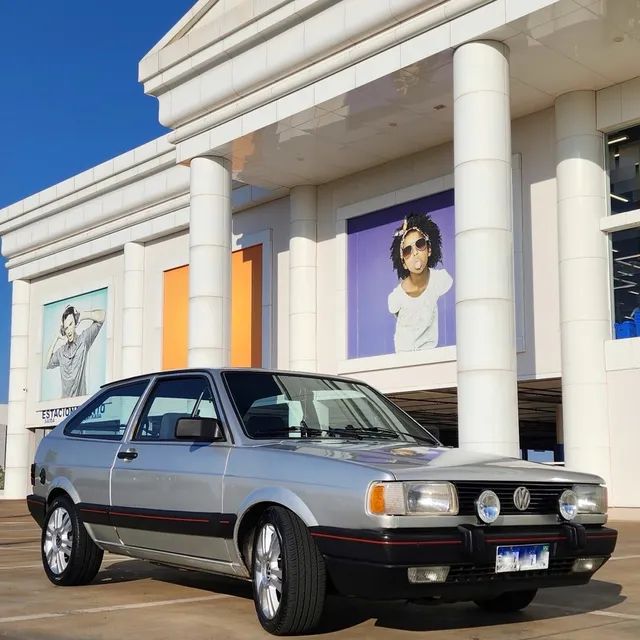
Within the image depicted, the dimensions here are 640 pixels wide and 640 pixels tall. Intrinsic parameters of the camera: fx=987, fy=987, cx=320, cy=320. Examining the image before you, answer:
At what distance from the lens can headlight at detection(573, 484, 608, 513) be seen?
5578mm

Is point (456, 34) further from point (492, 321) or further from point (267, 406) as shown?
point (267, 406)

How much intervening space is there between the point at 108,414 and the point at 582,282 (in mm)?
15152

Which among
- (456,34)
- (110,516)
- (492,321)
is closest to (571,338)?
(492,321)

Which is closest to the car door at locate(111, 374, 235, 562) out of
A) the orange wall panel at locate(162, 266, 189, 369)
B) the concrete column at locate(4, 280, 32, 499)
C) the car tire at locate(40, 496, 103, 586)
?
the car tire at locate(40, 496, 103, 586)

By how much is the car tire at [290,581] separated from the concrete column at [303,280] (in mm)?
22016

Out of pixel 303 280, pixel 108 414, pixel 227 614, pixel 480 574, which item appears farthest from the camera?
pixel 303 280

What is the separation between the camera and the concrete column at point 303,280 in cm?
2758

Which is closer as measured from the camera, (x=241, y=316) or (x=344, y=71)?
(x=344, y=71)

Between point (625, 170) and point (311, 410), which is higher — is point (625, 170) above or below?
above

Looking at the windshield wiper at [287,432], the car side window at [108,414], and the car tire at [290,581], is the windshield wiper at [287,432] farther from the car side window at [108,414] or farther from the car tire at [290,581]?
the car side window at [108,414]

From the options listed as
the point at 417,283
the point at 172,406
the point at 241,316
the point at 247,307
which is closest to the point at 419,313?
the point at 417,283

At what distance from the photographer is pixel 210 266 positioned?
24.5m

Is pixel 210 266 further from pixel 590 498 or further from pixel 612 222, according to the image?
pixel 590 498

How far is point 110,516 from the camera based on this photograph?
270 inches
